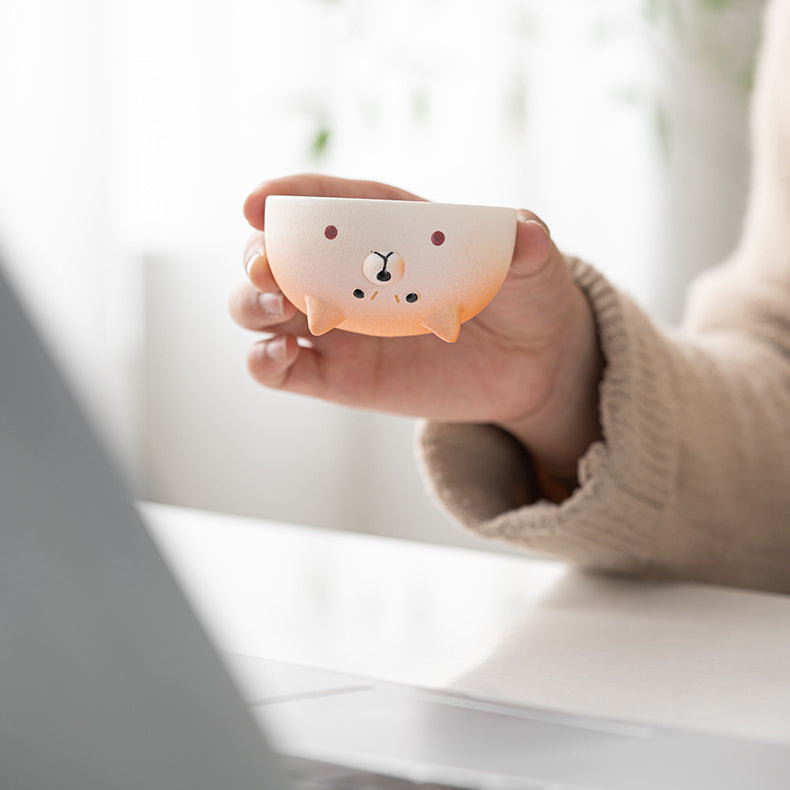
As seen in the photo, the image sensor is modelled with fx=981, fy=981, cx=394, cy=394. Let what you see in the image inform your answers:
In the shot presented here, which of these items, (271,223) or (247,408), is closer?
(271,223)

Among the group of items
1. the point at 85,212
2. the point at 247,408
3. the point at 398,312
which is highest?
the point at 398,312

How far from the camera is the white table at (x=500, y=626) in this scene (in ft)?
1.14

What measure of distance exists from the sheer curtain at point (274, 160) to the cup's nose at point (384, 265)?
53.4 inches

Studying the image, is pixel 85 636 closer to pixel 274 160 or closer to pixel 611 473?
pixel 611 473

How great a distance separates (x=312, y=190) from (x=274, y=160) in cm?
142

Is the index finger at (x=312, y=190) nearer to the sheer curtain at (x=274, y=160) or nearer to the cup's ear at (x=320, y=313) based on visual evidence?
the cup's ear at (x=320, y=313)

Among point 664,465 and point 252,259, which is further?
point 664,465

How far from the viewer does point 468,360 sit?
1.69 ft

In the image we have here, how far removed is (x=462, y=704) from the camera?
32 cm

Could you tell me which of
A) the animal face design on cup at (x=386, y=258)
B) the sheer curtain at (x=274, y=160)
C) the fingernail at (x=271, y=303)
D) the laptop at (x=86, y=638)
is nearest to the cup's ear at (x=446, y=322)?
the animal face design on cup at (x=386, y=258)

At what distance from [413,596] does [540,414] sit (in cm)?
15

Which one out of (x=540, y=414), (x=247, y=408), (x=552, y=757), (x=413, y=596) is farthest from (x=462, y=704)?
(x=247, y=408)

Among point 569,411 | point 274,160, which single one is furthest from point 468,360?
point 274,160

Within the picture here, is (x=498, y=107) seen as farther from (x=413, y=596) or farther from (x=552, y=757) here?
(x=552, y=757)
